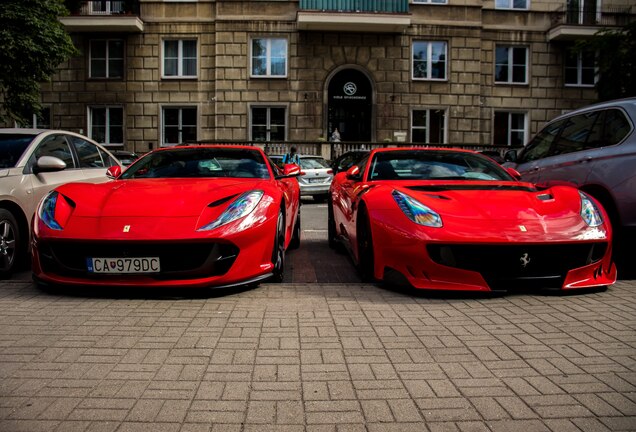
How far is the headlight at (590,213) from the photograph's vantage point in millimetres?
4816

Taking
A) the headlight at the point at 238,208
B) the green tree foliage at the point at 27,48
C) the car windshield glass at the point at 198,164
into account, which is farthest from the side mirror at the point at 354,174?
the green tree foliage at the point at 27,48

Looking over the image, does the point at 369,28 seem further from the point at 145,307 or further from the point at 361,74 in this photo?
the point at 145,307

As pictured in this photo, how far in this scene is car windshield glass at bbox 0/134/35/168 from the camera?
19.9ft

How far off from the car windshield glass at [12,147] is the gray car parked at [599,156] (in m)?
5.98

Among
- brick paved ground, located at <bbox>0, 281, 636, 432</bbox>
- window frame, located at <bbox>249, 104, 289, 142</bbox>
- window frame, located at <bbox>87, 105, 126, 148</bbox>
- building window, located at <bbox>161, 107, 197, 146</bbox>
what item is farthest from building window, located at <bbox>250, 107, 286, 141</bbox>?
brick paved ground, located at <bbox>0, 281, 636, 432</bbox>

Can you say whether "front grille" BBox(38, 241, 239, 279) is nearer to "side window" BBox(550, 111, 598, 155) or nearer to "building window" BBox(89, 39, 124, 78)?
"side window" BBox(550, 111, 598, 155)

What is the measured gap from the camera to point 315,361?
125 inches

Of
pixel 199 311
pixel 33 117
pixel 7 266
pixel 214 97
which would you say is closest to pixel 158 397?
pixel 199 311

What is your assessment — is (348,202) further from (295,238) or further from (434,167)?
(295,238)

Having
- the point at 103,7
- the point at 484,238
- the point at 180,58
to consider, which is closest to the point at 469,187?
the point at 484,238

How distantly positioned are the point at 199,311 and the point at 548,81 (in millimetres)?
25807

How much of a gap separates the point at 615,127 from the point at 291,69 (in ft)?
65.6

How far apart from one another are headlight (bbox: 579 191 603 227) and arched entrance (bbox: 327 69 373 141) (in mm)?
20773

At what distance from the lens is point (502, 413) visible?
2506 mm
